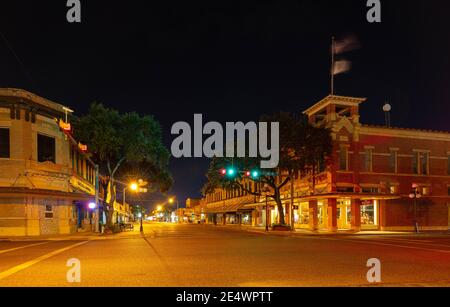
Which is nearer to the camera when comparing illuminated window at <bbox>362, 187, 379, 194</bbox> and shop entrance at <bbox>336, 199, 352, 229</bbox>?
illuminated window at <bbox>362, 187, 379, 194</bbox>

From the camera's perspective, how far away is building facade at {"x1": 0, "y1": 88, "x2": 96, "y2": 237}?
110ft

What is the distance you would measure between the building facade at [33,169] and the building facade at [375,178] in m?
21.3

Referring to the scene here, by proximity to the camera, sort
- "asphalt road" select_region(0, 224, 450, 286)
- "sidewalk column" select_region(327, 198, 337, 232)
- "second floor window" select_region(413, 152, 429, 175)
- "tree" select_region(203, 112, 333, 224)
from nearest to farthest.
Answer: "asphalt road" select_region(0, 224, 450, 286)
"tree" select_region(203, 112, 333, 224)
"sidewalk column" select_region(327, 198, 337, 232)
"second floor window" select_region(413, 152, 429, 175)

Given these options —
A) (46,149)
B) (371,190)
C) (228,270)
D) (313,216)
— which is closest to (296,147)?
(313,216)

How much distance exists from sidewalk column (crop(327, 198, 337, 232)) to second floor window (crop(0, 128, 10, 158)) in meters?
29.7

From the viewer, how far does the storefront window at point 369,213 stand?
4581 cm

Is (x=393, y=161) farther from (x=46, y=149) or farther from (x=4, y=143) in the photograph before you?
(x=4, y=143)

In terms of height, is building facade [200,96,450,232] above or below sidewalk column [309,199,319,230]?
above

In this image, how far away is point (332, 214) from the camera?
1706 inches

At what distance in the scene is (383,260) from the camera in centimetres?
1599

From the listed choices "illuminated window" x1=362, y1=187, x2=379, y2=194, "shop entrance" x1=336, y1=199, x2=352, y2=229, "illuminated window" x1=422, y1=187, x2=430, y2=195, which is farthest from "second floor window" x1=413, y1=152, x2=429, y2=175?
"shop entrance" x1=336, y1=199, x2=352, y2=229

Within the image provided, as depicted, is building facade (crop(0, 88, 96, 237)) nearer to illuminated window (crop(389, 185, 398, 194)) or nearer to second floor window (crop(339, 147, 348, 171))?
second floor window (crop(339, 147, 348, 171))

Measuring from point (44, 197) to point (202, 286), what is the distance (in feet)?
93.7
